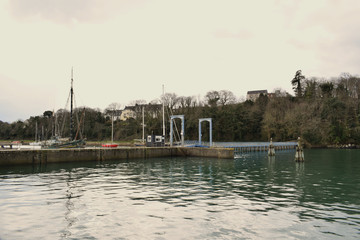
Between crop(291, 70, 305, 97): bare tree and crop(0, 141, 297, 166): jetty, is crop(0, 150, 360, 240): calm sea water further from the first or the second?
crop(291, 70, 305, 97): bare tree

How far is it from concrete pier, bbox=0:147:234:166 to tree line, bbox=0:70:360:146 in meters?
35.5

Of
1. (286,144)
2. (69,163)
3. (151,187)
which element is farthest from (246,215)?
(286,144)

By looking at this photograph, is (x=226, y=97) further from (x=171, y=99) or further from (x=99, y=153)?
(x=99, y=153)

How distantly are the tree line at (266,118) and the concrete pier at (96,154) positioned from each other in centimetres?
3546

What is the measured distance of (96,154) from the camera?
1687 inches

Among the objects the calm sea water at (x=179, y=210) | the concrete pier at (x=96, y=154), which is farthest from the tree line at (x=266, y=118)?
the calm sea water at (x=179, y=210)

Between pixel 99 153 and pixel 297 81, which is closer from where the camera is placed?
pixel 99 153

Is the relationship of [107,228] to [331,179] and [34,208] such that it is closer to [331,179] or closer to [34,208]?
[34,208]

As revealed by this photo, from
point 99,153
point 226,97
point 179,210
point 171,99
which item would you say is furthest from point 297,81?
point 179,210

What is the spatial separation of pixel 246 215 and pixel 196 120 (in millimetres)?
92000

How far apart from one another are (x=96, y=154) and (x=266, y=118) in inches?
2865

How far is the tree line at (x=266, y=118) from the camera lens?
9456cm

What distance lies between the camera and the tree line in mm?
94562

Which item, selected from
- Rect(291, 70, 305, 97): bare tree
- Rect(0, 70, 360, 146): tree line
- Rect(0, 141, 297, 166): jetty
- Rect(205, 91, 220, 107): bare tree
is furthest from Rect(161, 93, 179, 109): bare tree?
Rect(0, 141, 297, 166): jetty
